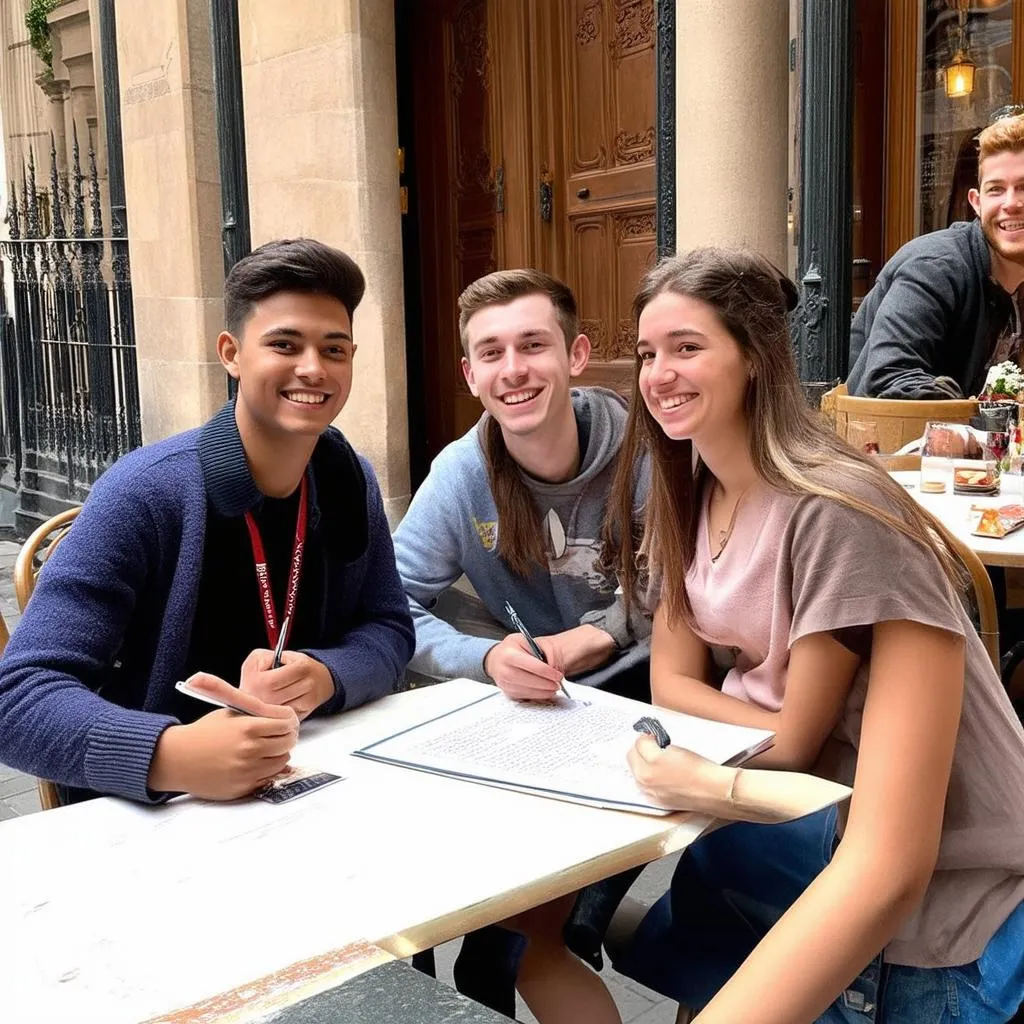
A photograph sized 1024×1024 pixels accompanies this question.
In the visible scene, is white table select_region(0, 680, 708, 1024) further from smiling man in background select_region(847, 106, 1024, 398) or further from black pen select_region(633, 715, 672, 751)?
smiling man in background select_region(847, 106, 1024, 398)

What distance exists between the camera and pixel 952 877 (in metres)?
1.54

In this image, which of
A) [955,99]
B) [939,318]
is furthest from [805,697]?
[955,99]

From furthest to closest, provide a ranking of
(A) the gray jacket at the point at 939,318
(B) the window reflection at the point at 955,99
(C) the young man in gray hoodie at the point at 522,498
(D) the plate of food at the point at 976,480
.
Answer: (B) the window reflection at the point at 955,99 → (A) the gray jacket at the point at 939,318 → (D) the plate of food at the point at 976,480 → (C) the young man in gray hoodie at the point at 522,498

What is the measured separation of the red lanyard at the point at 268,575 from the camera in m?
1.97

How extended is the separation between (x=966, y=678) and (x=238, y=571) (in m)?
1.12

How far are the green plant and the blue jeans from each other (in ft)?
42.7

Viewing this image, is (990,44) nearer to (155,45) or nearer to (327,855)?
(155,45)

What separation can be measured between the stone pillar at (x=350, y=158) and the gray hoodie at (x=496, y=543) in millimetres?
4033

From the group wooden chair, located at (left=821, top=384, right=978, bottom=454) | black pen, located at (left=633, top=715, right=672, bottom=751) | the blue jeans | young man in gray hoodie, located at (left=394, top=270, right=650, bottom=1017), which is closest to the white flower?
wooden chair, located at (left=821, top=384, right=978, bottom=454)

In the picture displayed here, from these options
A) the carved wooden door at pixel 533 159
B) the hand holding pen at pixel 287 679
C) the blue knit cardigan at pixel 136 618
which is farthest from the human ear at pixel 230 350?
the carved wooden door at pixel 533 159

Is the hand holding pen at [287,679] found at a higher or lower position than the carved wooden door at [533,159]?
lower

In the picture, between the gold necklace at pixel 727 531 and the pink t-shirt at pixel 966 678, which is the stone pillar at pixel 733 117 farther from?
the pink t-shirt at pixel 966 678

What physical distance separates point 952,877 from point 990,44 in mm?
5283

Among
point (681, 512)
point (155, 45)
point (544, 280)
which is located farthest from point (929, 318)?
point (155, 45)
